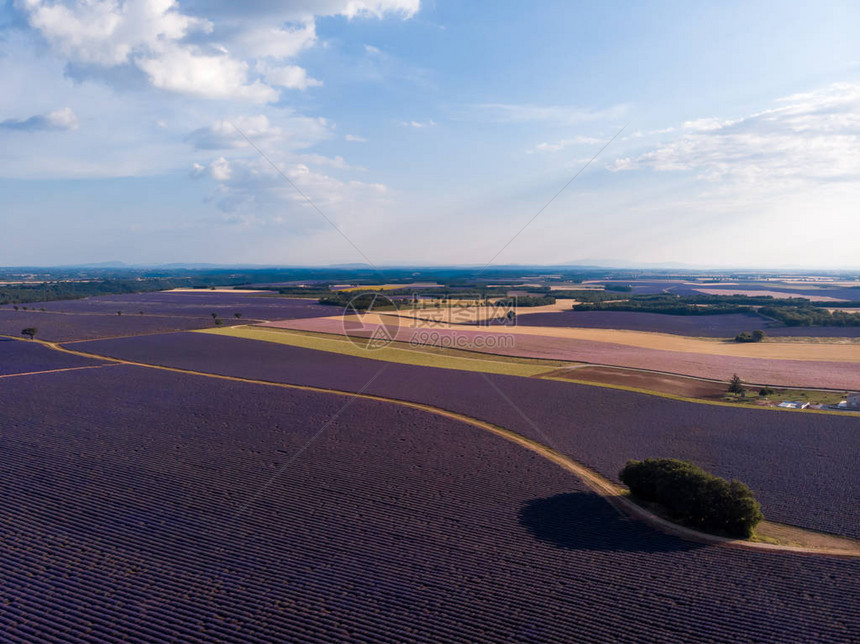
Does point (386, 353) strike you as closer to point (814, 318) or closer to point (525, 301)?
point (525, 301)

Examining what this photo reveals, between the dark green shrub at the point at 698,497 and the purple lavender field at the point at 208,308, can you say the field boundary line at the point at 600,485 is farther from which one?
the purple lavender field at the point at 208,308

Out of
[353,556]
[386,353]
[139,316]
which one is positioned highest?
[139,316]

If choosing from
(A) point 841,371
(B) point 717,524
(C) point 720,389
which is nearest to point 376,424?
(B) point 717,524

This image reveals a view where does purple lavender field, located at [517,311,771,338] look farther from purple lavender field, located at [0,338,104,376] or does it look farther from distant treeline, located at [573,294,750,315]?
purple lavender field, located at [0,338,104,376]

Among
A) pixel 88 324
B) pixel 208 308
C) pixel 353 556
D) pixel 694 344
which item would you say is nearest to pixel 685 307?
pixel 694 344

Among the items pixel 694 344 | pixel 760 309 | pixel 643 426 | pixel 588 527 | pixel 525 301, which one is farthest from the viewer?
pixel 525 301

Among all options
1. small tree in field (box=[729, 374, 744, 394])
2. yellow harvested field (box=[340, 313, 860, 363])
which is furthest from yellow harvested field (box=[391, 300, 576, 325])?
small tree in field (box=[729, 374, 744, 394])

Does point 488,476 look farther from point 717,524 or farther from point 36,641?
point 36,641
